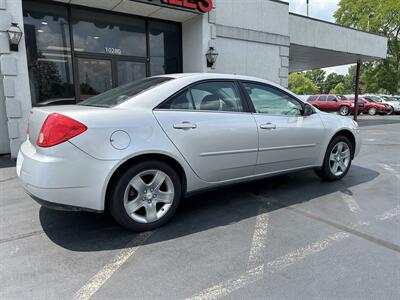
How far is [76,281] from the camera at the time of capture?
2.30 m

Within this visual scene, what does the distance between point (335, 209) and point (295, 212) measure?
50cm

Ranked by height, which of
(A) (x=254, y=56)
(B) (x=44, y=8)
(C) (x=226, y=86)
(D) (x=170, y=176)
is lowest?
(D) (x=170, y=176)

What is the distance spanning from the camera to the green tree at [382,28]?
1251 inches

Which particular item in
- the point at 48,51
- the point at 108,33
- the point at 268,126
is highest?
the point at 108,33

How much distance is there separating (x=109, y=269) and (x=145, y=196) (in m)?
0.78

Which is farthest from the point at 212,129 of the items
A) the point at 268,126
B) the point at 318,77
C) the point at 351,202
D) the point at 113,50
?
the point at 318,77

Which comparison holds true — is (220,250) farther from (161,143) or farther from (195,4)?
(195,4)

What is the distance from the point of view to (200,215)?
140 inches

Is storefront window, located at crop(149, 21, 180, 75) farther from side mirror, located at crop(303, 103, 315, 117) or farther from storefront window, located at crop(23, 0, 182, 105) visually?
side mirror, located at crop(303, 103, 315, 117)

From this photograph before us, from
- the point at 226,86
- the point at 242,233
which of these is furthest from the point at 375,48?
the point at 242,233

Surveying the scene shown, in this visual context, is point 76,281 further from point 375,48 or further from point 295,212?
point 375,48

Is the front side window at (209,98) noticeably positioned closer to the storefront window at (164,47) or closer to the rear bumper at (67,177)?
the rear bumper at (67,177)

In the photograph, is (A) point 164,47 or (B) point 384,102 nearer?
(A) point 164,47

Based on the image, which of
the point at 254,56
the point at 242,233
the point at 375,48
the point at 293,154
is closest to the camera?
the point at 242,233
